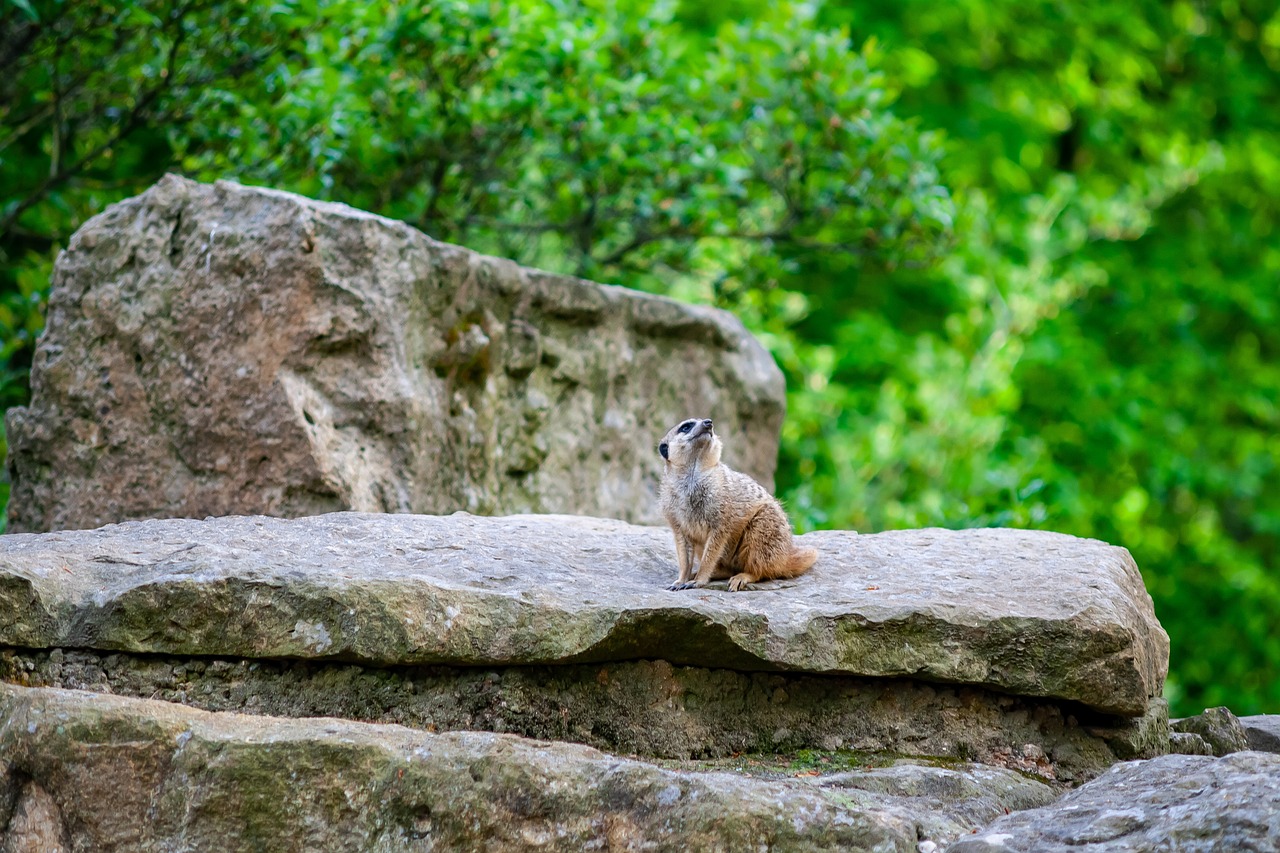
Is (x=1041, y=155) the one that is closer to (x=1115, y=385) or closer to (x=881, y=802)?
(x=1115, y=385)

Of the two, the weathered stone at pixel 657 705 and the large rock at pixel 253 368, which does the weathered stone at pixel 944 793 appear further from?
the large rock at pixel 253 368

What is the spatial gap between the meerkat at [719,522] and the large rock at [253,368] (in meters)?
1.70

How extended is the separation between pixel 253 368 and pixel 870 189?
4.85 metres

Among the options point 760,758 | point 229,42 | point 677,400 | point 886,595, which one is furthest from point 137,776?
point 229,42

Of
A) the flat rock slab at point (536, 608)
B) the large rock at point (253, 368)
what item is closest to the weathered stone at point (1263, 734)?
the flat rock slab at point (536, 608)

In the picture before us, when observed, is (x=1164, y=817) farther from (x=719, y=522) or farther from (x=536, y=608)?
(x=719, y=522)

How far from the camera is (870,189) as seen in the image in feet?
29.5

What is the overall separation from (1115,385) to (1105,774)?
29.6ft

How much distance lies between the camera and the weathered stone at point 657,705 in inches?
159

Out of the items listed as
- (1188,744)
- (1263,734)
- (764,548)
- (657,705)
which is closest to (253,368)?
(764,548)

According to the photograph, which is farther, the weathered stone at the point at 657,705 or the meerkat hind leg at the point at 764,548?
the meerkat hind leg at the point at 764,548

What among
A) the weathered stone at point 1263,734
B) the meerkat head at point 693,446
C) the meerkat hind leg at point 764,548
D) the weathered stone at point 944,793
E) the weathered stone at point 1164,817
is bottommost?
the weathered stone at point 1263,734

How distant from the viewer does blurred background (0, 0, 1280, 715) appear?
318 inches

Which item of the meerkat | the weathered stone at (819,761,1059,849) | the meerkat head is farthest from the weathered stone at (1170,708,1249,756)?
the meerkat head
